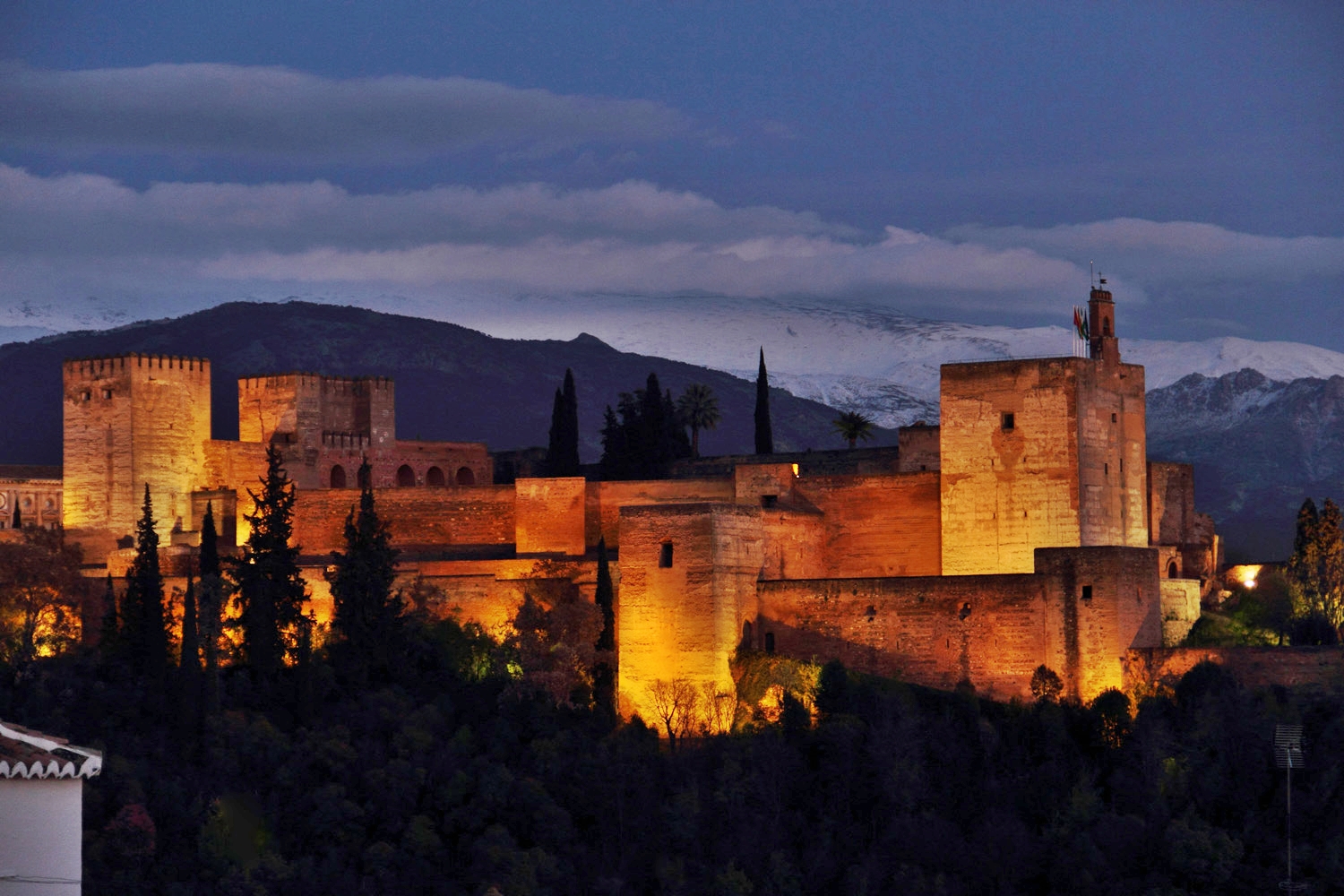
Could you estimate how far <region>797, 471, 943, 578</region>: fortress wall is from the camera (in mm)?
43250

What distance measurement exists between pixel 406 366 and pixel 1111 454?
297 feet

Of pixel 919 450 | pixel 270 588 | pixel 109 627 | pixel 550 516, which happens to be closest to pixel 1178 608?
pixel 919 450

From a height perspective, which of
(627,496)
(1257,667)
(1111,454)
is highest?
(1111,454)

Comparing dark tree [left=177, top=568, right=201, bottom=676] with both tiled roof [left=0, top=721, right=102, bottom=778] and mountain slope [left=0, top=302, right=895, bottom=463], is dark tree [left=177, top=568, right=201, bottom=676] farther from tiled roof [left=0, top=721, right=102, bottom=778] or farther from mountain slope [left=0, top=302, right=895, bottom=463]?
mountain slope [left=0, top=302, right=895, bottom=463]

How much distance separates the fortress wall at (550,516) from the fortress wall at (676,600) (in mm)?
6278

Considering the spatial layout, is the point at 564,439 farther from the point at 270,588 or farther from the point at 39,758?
the point at 39,758

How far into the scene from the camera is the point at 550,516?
150 feet

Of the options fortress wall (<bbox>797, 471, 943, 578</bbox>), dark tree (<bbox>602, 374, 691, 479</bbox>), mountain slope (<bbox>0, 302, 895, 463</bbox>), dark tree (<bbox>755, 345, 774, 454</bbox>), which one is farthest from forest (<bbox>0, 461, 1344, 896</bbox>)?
mountain slope (<bbox>0, 302, 895, 463</bbox>)

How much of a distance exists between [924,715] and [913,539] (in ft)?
20.4

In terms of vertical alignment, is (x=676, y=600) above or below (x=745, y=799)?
above

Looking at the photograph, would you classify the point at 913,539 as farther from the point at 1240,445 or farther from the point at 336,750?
the point at 1240,445

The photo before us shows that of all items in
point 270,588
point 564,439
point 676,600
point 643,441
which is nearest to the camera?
point 676,600

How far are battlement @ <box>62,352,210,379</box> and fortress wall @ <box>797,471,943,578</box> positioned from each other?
13.9 meters

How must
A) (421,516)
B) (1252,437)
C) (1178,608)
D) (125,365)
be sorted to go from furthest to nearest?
(1252,437) < (125,365) < (421,516) < (1178,608)
